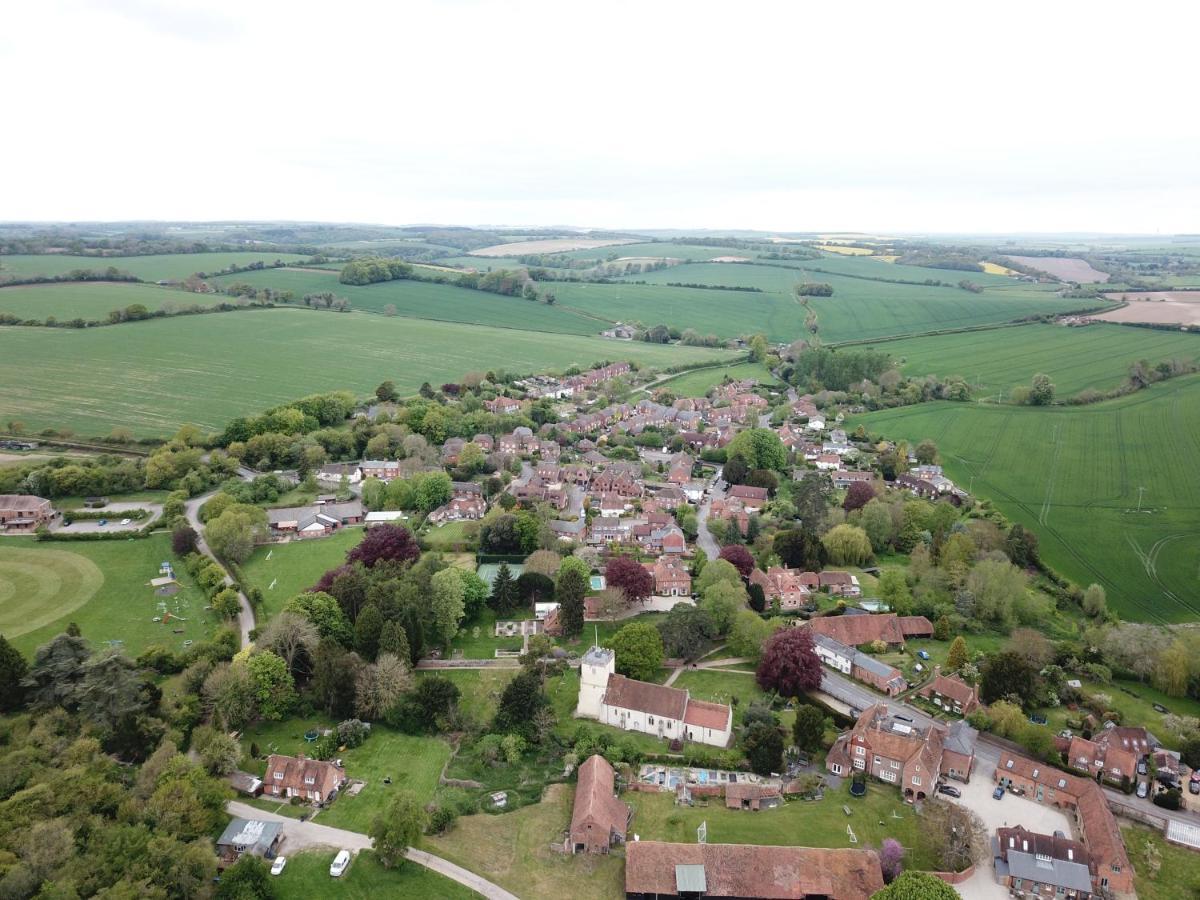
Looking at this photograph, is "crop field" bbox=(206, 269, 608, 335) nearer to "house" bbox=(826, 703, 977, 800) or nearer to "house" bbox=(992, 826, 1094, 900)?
"house" bbox=(826, 703, 977, 800)

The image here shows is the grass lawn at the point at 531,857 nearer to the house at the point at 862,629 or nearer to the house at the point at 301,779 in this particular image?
the house at the point at 301,779

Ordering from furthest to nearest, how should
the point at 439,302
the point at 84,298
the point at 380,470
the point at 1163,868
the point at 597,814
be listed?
the point at 439,302 < the point at 84,298 < the point at 380,470 < the point at 597,814 < the point at 1163,868

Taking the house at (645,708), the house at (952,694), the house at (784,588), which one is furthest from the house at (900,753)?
the house at (784,588)

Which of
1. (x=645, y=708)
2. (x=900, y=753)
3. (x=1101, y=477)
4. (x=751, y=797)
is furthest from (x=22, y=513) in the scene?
(x=1101, y=477)

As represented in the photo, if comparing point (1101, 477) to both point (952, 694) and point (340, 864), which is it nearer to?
point (952, 694)

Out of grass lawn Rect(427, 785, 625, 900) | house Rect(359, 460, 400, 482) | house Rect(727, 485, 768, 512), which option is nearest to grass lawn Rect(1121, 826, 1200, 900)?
grass lawn Rect(427, 785, 625, 900)

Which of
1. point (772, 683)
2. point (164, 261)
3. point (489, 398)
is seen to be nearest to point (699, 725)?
point (772, 683)
